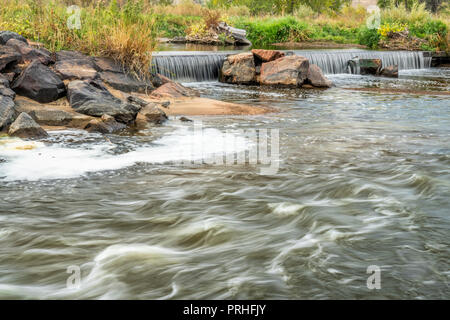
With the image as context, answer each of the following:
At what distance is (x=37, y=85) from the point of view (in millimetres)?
8867

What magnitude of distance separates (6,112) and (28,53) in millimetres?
2753

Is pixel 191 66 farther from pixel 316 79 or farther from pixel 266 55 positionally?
pixel 316 79

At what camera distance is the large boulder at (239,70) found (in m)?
15.1

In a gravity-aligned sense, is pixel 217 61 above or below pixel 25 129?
above

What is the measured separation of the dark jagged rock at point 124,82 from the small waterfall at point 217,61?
124 cm

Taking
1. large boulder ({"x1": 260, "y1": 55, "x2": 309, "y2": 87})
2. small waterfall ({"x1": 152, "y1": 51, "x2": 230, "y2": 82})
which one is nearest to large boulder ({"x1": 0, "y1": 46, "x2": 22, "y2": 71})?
small waterfall ({"x1": 152, "y1": 51, "x2": 230, "y2": 82})

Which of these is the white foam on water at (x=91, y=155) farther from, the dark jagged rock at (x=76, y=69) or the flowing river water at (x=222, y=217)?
the dark jagged rock at (x=76, y=69)

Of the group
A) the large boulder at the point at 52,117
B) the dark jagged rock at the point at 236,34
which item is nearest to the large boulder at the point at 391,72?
the dark jagged rock at the point at 236,34

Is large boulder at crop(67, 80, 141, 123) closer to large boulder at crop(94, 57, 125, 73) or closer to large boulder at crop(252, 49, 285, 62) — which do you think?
large boulder at crop(94, 57, 125, 73)

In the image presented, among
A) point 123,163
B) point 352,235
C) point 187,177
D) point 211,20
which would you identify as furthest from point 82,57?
point 211,20

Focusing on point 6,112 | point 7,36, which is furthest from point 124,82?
point 6,112

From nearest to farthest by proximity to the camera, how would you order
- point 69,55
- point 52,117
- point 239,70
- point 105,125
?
point 105,125 → point 52,117 → point 69,55 → point 239,70

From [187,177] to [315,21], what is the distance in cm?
2698

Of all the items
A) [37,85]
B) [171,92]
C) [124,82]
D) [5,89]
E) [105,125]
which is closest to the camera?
[105,125]
